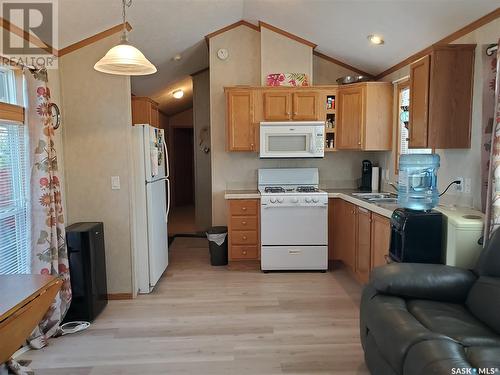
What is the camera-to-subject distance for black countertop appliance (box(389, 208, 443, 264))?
254 cm

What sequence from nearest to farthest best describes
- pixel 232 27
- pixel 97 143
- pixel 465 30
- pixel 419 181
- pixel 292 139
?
pixel 465 30, pixel 419 181, pixel 97 143, pixel 292 139, pixel 232 27

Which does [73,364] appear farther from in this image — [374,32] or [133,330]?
[374,32]

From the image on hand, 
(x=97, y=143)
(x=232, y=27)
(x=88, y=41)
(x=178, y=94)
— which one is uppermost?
(x=232, y=27)

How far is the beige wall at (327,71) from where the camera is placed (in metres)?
4.92

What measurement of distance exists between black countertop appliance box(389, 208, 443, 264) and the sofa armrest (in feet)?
1.10

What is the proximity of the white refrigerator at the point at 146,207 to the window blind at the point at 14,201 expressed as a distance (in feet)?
3.26

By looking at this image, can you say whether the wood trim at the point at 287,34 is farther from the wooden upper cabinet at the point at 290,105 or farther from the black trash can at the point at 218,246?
the black trash can at the point at 218,246

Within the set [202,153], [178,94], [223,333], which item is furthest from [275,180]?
[178,94]

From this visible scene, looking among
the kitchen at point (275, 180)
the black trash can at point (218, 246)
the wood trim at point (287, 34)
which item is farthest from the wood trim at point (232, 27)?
the black trash can at point (218, 246)

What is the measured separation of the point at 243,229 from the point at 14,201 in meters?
2.45

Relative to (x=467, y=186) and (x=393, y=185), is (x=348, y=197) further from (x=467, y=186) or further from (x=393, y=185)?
(x=467, y=186)

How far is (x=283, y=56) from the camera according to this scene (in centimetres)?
466

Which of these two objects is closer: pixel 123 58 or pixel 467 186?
pixel 123 58

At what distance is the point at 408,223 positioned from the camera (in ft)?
8.39
